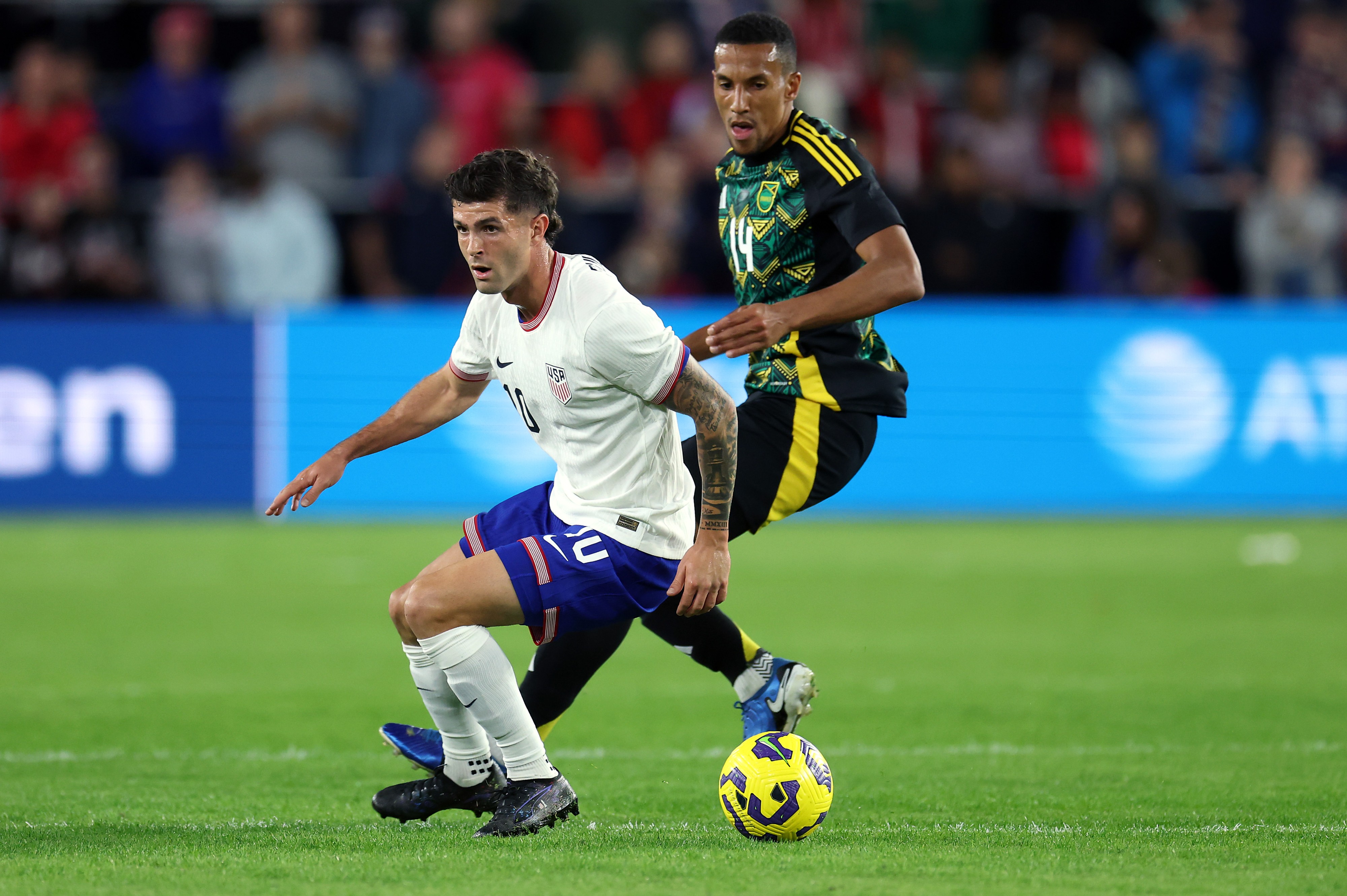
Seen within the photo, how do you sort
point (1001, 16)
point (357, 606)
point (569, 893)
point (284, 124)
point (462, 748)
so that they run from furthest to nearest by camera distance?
point (1001, 16) → point (284, 124) → point (357, 606) → point (462, 748) → point (569, 893)

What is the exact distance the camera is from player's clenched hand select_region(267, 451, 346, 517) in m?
5.05

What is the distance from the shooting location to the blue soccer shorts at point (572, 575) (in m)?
4.89

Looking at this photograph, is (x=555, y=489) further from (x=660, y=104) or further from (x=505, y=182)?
(x=660, y=104)

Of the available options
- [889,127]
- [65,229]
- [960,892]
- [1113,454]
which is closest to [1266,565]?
[1113,454]

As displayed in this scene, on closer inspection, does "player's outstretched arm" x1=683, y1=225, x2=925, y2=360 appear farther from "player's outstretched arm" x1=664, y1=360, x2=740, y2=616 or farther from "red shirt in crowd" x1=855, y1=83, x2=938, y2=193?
"red shirt in crowd" x1=855, y1=83, x2=938, y2=193

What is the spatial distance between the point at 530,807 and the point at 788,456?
143 cm

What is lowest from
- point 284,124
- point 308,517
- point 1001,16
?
point 308,517

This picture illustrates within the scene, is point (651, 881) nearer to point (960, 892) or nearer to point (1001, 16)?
point (960, 892)

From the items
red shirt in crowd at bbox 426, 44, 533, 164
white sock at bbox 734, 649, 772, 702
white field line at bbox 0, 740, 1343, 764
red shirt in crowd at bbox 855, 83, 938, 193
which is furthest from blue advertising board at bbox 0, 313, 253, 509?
white sock at bbox 734, 649, 772, 702

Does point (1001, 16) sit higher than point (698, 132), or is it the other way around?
point (1001, 16)

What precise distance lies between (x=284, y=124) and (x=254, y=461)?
3349mm

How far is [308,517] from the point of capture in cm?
1409

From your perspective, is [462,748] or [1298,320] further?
[1298,320]

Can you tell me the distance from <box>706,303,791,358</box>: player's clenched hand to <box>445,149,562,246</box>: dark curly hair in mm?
594
